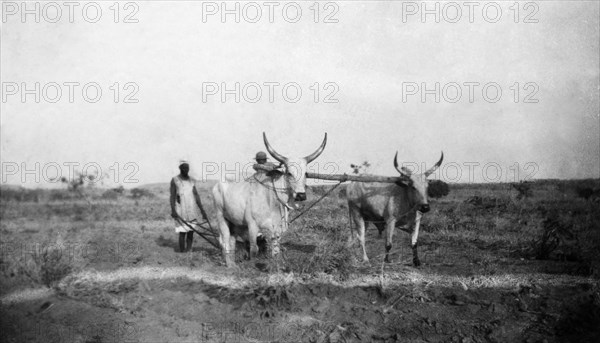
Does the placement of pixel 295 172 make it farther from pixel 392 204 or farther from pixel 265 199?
pixel 392 204

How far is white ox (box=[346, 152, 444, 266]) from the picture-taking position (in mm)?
7941

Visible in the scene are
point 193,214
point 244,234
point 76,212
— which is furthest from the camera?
point 76,212

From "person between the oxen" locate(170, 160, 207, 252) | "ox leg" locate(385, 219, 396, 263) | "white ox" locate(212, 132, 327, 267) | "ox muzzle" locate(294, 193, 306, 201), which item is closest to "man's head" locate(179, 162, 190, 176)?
"person between the oxen" locate(170, 160, 207, 252)

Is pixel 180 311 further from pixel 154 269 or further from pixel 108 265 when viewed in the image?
pixel 108 265

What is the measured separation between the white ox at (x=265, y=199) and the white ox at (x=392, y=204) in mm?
1490

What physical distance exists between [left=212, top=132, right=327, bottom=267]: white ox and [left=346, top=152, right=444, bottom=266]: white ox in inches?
58.7

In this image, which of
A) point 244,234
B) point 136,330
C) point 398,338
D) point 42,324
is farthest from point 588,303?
point 42,324

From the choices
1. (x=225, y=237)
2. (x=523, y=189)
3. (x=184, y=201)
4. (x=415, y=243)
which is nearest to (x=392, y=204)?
(x=415, y=243)

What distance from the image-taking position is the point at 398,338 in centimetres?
523

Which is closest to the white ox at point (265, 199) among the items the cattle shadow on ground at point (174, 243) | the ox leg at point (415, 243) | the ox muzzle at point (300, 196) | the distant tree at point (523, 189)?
the ox muzzle at point (300, 196)

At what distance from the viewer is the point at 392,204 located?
Answer: 27.1 ft

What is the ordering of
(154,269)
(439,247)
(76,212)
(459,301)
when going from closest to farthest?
1. (459,301)
2. (154,269)
3. (439,247)
4. (76,212)

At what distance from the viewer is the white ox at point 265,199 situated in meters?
7.37

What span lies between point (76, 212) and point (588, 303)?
63.0ft
